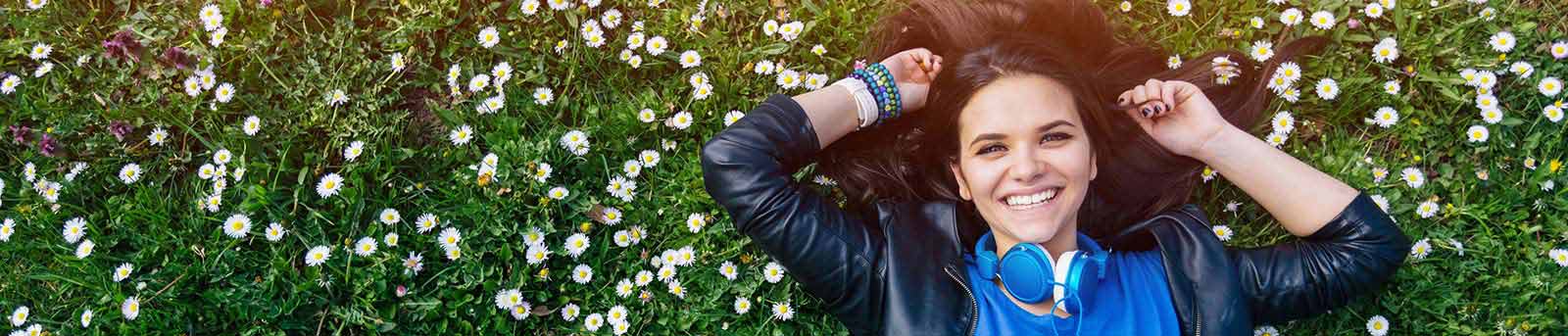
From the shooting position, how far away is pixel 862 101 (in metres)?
3.59

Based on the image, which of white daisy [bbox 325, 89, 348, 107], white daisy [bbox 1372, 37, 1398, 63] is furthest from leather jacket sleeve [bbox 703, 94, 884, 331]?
white daisy [bbox 1372, 37, 1398, 63]

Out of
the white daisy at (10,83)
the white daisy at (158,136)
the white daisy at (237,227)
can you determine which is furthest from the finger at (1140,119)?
the white daisy at (10,83)

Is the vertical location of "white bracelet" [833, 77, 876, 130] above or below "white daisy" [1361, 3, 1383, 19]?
below

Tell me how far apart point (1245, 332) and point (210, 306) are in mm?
3623

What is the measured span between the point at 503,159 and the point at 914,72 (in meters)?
1.57

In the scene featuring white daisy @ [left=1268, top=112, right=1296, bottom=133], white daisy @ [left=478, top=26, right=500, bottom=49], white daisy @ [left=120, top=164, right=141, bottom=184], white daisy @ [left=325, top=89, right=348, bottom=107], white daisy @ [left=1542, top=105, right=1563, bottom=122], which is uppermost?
white daisy @ [left=1542, top=105, right=1563, bottom=122]

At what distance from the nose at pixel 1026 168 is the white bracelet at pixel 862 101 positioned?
60 cm

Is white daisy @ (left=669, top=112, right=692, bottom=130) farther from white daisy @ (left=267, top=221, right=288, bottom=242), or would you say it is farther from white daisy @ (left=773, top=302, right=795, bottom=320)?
white daisy @ (left=267, top=221, right=288, bottom=242)

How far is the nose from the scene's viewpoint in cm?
314

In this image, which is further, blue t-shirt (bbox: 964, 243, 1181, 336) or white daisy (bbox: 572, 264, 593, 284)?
white daisy (bbox: 572, 264, 593, 284)

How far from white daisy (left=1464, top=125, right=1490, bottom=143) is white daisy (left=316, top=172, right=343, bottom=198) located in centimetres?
429

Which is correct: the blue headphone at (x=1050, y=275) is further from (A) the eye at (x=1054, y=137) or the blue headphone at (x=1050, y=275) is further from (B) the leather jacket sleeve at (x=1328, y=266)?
(B) the leather jacket sleeve at (x=1328, y=266)

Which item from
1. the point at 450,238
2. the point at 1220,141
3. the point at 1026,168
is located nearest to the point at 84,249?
the point at 450,238

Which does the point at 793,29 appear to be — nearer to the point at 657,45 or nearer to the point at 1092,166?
the point at 657,45
